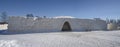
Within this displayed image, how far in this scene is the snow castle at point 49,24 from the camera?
19720mm

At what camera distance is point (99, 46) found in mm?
8125

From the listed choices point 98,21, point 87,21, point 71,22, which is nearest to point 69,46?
point 71,22

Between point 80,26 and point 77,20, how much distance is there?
1.18 metres

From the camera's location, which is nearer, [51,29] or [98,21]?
[51,29]

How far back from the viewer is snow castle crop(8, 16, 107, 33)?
19720mm

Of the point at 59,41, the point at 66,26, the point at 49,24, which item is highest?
the point at 49,24

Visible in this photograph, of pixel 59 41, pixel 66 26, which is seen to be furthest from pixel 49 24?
pixel 59 41

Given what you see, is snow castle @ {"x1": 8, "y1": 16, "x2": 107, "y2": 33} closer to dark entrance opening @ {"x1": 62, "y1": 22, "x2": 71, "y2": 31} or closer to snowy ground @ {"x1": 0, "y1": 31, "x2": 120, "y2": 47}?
dark entrance opening @ {"x1": 62, "y1": 22, "x2": 71, "y2": 31}

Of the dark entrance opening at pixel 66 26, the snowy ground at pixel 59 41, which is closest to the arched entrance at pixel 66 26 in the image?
the dark entrance opening at pixel 66 26

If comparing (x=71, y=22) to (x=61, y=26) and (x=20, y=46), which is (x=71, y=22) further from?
(x=20, y=46)

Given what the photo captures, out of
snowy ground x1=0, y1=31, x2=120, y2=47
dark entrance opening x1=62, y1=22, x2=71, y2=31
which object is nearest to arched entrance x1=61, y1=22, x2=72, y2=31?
dark entrance opening x1=62, y1=22, x2=71, y2=31

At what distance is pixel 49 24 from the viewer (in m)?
21.4

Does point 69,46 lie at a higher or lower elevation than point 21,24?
lower

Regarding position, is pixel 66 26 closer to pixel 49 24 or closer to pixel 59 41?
pixel 49 24
